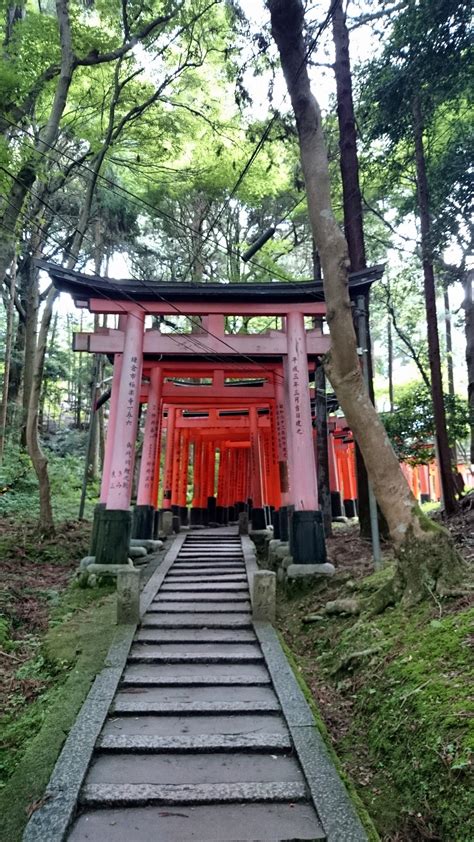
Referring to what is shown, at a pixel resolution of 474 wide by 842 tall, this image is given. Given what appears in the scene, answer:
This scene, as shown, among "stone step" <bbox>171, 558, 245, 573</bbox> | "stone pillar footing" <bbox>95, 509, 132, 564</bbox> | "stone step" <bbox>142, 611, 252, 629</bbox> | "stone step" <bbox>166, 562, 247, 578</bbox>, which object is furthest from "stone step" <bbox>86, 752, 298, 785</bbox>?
"stone step" <bbox>171, 558, 245, 573</bbox>

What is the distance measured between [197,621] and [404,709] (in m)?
3.72

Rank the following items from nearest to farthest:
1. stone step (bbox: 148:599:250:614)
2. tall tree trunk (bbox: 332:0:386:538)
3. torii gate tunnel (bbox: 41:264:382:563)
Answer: stone step (bbox: 148:599:250:614) → torii gate tunnel (bbox: 41:264:382:563) → tall tree trunk (bbox: 332:0:386:538)

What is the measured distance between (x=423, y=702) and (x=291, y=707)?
142 centimetres

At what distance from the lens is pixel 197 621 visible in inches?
295

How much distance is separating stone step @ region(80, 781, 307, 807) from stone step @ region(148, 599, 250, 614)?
3928 millimetres

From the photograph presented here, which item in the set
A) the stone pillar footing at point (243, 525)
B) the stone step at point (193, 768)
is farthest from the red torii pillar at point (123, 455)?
the stone pillar footing at point (243, 525)

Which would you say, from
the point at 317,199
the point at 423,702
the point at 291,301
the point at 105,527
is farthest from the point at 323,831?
the point at 291,301

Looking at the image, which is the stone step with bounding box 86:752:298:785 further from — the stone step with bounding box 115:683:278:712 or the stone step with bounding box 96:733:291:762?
the stone step with bounding box 115:683:278:712

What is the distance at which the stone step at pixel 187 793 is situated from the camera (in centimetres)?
381

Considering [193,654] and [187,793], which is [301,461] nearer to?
[193,654]

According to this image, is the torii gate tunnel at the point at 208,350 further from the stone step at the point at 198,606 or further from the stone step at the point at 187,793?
the stone step at the point at 187,793

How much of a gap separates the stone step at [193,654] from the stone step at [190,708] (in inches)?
39.4

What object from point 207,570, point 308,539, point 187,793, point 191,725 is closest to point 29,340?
point 207,570

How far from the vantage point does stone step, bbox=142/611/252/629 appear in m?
7.33
